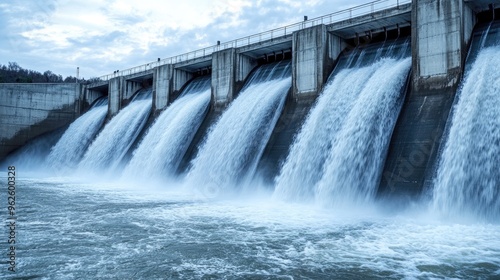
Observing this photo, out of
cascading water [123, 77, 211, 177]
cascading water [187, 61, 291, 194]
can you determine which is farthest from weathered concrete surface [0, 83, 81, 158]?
cascading water [187, 61, 291, 194]

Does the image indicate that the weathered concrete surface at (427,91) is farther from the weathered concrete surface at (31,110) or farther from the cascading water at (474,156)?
the weathered concrete surface at (31,110)

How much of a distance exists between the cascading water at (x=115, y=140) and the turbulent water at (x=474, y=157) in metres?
17.8

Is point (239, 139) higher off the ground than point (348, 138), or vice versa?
point (239, 139)

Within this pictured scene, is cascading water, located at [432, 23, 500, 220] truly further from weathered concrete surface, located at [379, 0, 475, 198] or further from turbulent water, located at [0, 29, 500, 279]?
weathered concrete surface, located at [379, 0, 475, 198]

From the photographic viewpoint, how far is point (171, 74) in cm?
2600

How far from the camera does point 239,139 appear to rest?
1659 cm

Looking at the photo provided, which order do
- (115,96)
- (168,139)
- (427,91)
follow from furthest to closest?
(115,96) → (168,139) → (427,91)

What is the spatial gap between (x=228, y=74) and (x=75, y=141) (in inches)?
546

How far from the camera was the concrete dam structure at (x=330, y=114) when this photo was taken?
11.6m

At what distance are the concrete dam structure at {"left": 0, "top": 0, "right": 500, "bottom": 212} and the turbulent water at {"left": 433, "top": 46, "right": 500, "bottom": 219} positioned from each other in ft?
0.16

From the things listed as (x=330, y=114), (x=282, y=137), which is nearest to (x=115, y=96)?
(x=282, y=137)

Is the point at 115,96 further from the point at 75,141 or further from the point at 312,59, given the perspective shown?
the point at 312,59

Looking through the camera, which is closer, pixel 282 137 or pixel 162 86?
pixel 282 137

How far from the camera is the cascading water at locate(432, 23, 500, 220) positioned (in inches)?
372
